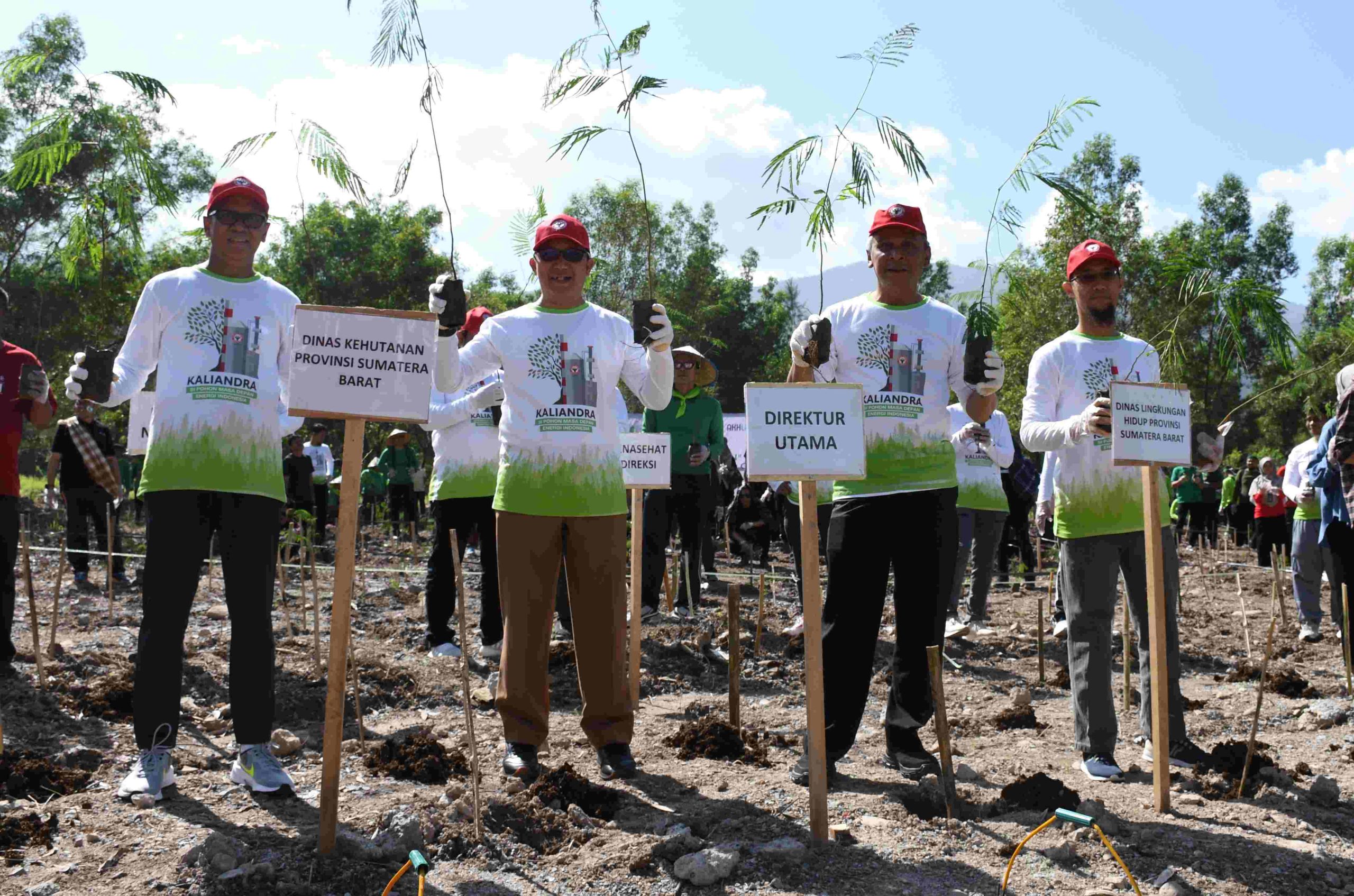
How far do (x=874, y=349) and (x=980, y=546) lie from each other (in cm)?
442

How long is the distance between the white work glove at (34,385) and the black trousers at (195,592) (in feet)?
2.72

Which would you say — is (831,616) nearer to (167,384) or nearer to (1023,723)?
(1023,723)

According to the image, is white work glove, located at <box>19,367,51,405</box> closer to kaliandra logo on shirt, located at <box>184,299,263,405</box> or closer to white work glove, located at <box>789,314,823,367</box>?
kaliandra logo on shirt, located at <box>184,299,263,405</box>

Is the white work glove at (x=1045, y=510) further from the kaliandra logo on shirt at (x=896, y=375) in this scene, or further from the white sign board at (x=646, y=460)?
the kaliandra logo on shirt at (x=896, y=375)

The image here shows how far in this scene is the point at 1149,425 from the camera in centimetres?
395

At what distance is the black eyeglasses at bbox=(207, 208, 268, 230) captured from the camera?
13.1 ft

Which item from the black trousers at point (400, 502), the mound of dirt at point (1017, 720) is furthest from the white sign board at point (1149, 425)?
the black trousers at point (400, 502)

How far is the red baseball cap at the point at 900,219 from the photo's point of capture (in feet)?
14.1

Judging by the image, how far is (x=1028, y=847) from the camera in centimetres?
349

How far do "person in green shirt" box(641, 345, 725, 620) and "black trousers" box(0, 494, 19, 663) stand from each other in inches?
147

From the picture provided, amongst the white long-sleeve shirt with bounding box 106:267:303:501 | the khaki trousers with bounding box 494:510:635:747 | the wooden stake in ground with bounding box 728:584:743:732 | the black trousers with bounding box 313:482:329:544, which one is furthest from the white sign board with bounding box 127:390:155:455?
the black trousers with bounding box 313:482:329:544

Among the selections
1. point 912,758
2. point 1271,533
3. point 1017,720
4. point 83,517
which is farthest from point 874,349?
point 1271,533

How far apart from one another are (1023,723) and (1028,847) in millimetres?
1939

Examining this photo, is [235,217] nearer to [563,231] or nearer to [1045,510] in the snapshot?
[563,231]
